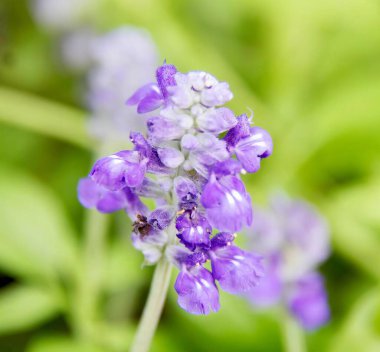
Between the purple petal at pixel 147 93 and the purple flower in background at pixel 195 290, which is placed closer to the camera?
the purple flower in background at pixel 195 290

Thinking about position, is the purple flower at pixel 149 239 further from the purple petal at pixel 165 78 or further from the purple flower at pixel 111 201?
the purple petal at pixel 165 78

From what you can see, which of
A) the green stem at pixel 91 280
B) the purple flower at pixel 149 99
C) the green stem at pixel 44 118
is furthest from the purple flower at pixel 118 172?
the green stem at pixel 44 118

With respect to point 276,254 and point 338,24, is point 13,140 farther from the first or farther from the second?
point 338,24

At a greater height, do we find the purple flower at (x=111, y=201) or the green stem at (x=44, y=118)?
the green stem at (x=44, y=118)

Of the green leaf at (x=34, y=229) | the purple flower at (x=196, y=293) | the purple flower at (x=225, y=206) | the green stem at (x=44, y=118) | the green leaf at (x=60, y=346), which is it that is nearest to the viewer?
the purple flower at (x=225, y=206)

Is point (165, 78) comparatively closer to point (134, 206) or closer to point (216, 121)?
point (216, 121)

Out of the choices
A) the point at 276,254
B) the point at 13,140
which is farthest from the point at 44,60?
the point at 276,254

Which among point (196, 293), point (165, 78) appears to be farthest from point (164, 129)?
point (196, 293)
